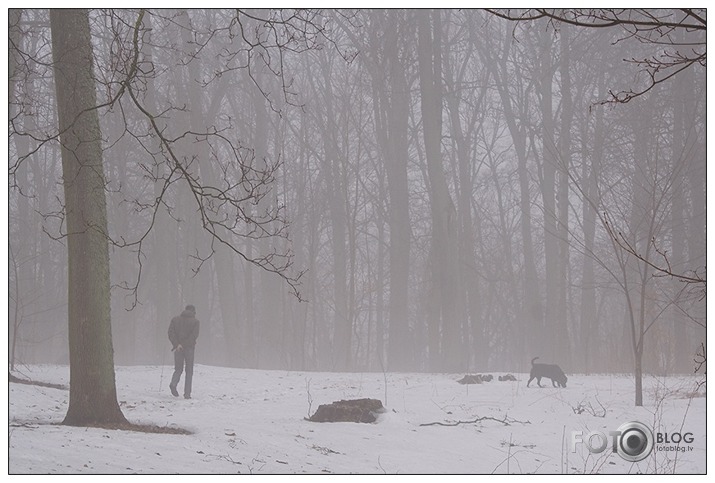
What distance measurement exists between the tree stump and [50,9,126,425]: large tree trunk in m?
2.55

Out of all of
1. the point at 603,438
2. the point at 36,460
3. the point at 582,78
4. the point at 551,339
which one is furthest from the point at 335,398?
the point at 582,78

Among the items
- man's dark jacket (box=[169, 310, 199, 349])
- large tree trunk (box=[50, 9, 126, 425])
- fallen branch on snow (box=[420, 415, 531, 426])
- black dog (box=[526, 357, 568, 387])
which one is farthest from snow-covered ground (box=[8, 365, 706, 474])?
man's dark jacket (box=[169, 310, 199, 349])

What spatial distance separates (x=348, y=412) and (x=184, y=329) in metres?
3.45

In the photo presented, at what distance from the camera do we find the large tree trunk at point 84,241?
785cm

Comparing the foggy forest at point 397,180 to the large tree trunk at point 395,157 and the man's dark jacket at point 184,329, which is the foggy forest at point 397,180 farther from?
the man's dark jacket at point 184,329

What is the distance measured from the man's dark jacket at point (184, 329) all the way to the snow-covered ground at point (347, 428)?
886mm

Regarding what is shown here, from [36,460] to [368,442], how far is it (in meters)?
3.54

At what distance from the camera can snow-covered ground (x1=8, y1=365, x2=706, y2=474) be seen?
6828 mm

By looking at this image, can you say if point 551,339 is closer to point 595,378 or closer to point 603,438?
point 595,378

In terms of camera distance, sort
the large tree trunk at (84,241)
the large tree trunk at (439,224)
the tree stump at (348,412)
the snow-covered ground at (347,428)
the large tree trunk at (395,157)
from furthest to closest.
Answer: the large tree trunk at (395,157) < the large tree trunk at (439,224) < the tree stump at (348,412) < the large tree trunk at (84,241) < the snow-covered ground at (347,428)

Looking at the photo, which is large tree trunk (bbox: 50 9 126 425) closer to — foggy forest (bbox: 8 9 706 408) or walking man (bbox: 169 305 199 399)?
walking man (bbox: 169 305 199 399)

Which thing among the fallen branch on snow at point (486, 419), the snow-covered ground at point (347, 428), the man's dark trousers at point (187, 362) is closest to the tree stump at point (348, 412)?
the snow-covered ground at point (347, 428)

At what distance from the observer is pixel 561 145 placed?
838 inches
